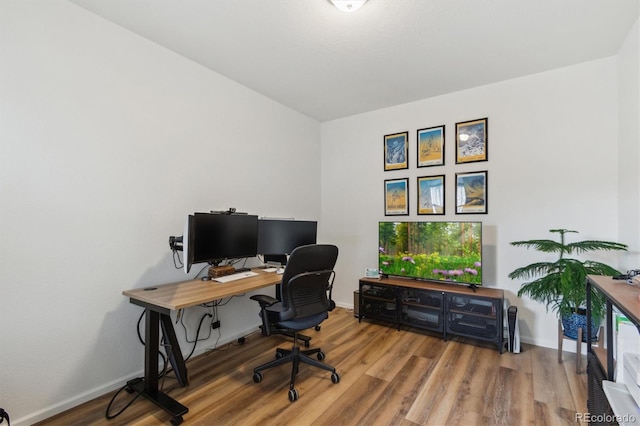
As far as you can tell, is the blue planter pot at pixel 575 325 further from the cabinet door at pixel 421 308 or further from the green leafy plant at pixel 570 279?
the cabinet door at pixel 421 308

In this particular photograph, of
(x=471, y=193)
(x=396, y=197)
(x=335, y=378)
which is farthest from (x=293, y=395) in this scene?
(x=471, y=193)

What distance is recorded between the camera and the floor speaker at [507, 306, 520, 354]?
2.78 meters

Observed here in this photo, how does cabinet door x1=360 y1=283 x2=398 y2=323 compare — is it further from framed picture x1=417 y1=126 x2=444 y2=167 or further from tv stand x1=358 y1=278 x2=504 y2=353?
framed picture x1=417 y1=126 x2=444 y2=167

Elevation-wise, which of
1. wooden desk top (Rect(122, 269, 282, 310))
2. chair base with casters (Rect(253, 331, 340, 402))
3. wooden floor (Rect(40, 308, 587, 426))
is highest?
wooden desk top (Rect(122, 269, 282, 310))

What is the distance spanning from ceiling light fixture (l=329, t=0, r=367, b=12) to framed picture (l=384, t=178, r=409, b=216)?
2.25 metres

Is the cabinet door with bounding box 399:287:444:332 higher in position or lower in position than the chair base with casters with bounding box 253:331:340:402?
higher

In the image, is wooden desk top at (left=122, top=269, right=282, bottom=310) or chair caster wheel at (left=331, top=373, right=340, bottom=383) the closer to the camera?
wooden desk top at (left=122, top=269, right=282, bottom=310)

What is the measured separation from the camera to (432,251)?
3.35 meters

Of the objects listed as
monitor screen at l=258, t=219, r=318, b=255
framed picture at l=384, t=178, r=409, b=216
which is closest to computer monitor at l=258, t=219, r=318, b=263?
monitor screen at l=258, t=219, r=318, b=255

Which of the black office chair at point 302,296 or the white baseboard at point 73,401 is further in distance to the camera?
the black office chair at point 302,296

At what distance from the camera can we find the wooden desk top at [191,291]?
74.6 inches

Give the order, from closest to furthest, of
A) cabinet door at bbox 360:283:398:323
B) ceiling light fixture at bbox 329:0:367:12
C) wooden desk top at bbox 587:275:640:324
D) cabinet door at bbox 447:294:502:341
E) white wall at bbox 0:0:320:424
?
wooden desk top at bbox 587:275:640:324 → white wall at bbox 0:0:320:424 → ceiling light fixture at bbox 329:0:367:12 → cabinet door at bbox 447:294:502:341 → cabinet door at bbox 360:283:398:323

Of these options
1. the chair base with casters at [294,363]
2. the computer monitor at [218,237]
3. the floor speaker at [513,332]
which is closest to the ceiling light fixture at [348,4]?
the computer monitor at [218,237]

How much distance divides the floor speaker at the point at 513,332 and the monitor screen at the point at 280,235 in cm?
215
